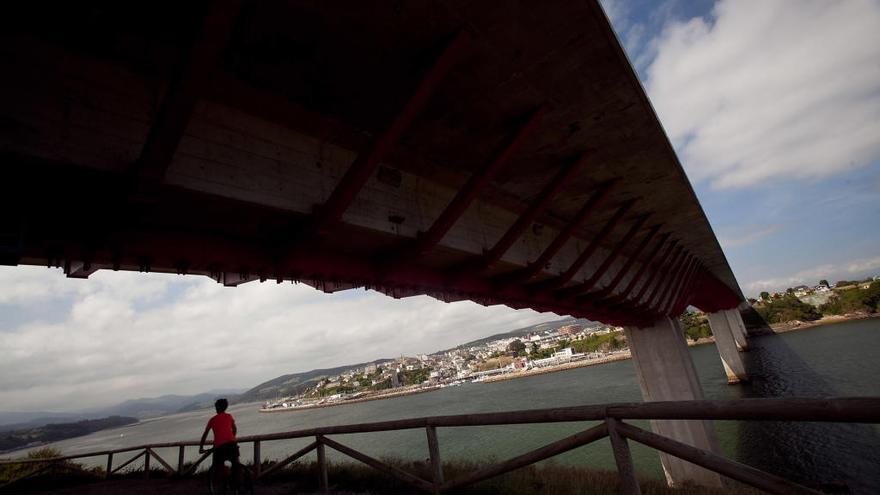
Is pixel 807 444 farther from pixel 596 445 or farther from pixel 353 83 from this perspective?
pixel 353 83

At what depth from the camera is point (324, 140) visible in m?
4.87

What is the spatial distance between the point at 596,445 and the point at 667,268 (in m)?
13.1

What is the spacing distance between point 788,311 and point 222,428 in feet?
367

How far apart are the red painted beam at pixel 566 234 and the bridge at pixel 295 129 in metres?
0.52

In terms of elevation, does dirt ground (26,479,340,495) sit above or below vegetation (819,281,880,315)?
above

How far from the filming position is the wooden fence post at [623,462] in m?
3.38

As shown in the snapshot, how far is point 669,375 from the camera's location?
16.0 meters

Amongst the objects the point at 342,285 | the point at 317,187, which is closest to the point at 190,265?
the point at 317,187

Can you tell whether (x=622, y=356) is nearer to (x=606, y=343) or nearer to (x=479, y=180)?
(x=606, y=343)

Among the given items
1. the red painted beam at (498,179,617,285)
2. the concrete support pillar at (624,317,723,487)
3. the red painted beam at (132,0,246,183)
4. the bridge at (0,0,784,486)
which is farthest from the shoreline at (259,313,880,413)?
the red painted beam at (132,0,246,183)

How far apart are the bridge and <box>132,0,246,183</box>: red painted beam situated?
0.04ft

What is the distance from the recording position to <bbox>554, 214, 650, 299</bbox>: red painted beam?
927cm

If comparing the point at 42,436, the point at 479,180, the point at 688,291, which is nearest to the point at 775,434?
Result: the point at 688,291

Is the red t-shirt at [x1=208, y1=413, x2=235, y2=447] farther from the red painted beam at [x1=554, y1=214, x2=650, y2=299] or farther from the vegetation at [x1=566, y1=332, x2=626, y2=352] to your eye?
the vegetation at [x1=566, y1=332, x2=626, y2=352]
